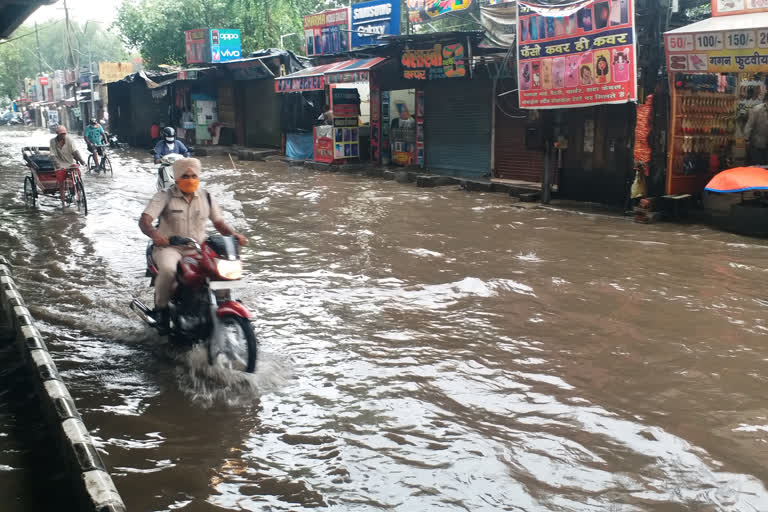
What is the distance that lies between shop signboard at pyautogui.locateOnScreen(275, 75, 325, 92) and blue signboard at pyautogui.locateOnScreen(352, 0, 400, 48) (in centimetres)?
285

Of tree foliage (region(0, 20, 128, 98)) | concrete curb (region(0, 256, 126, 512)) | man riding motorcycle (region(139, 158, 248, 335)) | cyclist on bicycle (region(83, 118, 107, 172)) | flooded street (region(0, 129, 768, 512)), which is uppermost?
tree foliage (region(0, 20, 128, 98))

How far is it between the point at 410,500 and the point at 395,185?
15.6 meters

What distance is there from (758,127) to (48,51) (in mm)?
98912

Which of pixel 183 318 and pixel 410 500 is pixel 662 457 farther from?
pixel 183 318

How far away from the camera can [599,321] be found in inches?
262

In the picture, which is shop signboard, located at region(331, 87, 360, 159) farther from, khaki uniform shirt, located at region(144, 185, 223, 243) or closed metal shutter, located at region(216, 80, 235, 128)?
khaki uniform shirt, located at region(144, 185, 223, 243)

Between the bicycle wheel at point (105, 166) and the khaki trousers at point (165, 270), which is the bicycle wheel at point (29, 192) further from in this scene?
the khaki trousers at point (165, 270)

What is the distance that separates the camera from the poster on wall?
473 inches

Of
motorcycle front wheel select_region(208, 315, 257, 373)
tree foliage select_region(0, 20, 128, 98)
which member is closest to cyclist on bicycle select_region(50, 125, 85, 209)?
motorcycle front wheel select_region(208, 315, 257, 373)

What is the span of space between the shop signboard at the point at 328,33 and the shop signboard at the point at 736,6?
56.3 ft

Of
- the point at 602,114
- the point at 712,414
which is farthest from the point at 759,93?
the point at 712,414

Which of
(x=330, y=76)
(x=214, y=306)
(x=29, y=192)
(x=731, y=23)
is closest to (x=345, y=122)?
(x=330, y=76)

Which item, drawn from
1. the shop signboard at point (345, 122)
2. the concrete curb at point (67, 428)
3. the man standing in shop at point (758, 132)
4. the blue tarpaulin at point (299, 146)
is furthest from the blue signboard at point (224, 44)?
the concrete curb at point (67, 428)

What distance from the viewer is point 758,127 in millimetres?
12141
